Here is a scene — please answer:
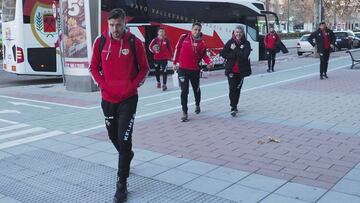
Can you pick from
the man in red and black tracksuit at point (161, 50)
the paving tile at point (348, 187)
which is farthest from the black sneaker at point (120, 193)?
the man in red and black tracksuit at point (161, 50)

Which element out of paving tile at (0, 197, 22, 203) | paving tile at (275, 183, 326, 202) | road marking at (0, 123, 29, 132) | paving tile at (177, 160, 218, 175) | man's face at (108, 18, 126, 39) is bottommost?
paving tile at (0, 197, 22, 203)

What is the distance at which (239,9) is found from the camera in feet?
66.9

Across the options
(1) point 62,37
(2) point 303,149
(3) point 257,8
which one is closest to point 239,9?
(3) point 257,8

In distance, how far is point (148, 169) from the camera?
216 inches

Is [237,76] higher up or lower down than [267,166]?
higher up

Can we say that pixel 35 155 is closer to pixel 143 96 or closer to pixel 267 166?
pixel 267 166

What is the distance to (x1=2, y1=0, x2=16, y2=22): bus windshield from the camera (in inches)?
605

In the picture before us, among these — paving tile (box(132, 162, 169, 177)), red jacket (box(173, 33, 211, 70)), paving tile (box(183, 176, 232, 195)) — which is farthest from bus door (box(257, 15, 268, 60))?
paving tile (box(183, 176, 232, 195))

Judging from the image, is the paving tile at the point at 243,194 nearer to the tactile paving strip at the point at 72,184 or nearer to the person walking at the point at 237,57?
the tactile paving strip at the point at 72,184

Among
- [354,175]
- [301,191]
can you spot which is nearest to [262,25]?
[354,175]

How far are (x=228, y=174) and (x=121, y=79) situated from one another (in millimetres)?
1662

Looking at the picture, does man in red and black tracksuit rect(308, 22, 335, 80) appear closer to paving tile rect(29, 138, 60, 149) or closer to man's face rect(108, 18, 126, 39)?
paving tile rect(29, 138, 60, 149)

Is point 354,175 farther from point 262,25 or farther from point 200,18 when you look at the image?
point 262,25

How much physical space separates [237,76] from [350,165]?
3453 millimetres
